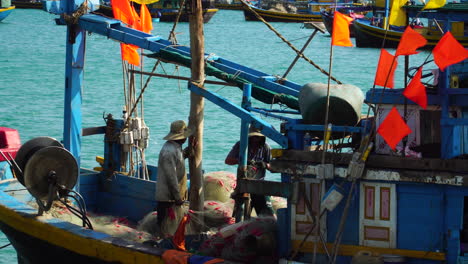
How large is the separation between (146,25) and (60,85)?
64.3 feet

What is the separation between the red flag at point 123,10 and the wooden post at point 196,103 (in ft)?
10.5

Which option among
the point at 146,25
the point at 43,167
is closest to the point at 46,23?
the point at 146,25

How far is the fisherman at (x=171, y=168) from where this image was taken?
7.76 metres

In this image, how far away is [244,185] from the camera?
678cm

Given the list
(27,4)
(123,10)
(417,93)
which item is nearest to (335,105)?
(417,93)

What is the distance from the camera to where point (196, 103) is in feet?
26.5

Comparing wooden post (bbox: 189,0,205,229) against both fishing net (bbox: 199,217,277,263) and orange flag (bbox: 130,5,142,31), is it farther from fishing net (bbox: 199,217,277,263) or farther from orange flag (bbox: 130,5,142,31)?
orange flag (bbox: 130,5,142,31)

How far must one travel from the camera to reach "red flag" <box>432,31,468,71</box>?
5.84 meters

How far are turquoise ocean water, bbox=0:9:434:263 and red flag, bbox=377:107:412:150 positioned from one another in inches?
154

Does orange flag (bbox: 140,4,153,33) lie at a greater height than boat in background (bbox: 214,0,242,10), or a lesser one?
greater

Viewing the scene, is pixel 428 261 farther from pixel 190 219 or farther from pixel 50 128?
pixel 50 128

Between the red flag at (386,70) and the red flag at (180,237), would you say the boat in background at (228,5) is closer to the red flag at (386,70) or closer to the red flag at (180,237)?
the red flag at (180,237)

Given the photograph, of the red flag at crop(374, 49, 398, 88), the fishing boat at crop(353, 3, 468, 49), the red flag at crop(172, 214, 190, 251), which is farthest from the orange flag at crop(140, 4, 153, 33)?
the fishing boat at crop(353, 3, 468, 49)

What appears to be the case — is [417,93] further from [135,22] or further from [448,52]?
[135,22]
